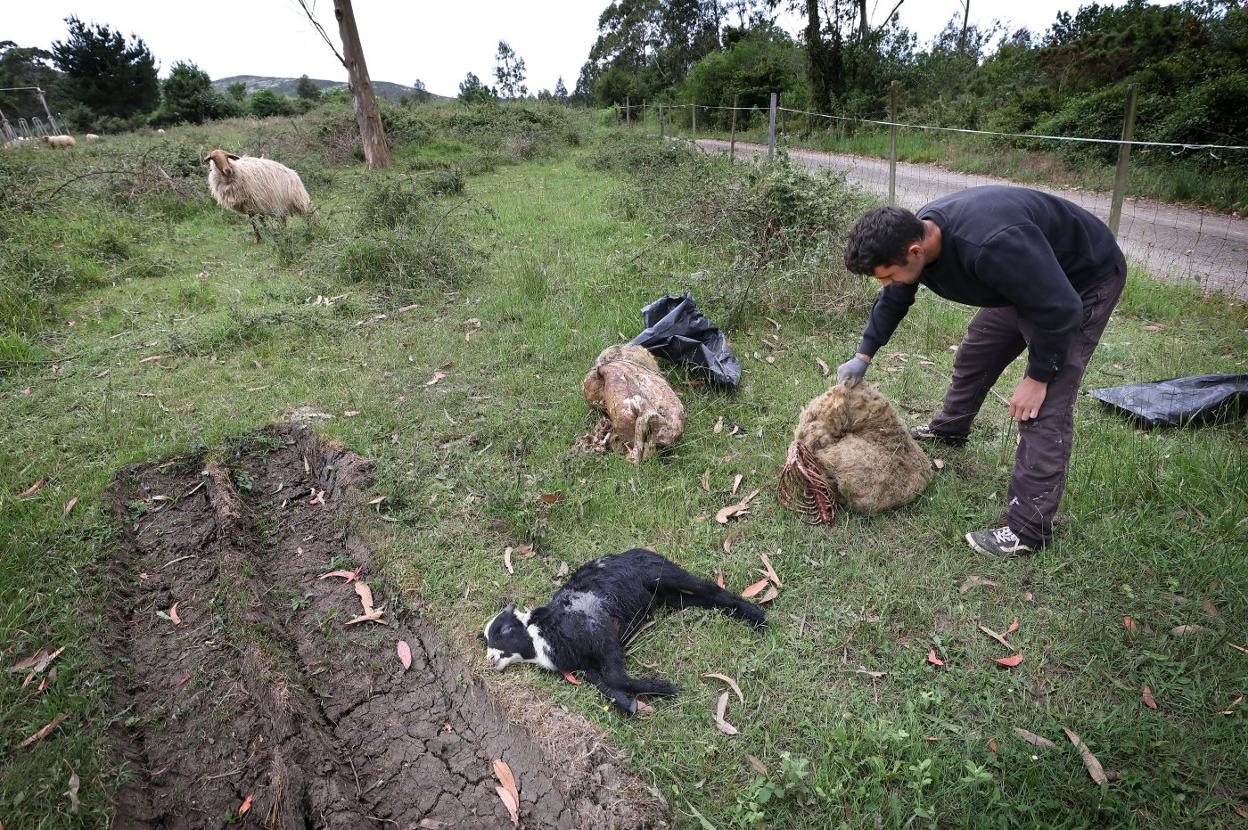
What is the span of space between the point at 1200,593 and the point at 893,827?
180 centimetres

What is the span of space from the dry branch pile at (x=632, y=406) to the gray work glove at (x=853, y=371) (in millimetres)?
1017

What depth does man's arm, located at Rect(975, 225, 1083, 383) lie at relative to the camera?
2.18m

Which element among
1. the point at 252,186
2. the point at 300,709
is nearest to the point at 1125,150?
the point at 300,709

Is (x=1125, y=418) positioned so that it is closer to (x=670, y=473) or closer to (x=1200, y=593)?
(x=1200, y=593)

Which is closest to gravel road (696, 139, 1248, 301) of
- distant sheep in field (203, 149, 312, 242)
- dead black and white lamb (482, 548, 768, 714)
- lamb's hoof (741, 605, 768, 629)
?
lamb's hoof (741, 605, 768, 629)

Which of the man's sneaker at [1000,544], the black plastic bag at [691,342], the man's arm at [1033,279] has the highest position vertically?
the man's arm at [1033,279]

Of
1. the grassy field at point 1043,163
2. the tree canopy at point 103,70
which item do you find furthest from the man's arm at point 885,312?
the tree canopy at point 103,70

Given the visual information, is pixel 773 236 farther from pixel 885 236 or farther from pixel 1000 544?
pixel 1000 544

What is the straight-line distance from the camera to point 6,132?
66.8ft

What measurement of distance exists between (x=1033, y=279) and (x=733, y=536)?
1680 millimetres

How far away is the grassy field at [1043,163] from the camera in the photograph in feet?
26.4

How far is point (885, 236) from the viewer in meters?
2.31

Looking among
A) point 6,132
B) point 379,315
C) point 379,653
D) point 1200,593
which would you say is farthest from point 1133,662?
point 6,132

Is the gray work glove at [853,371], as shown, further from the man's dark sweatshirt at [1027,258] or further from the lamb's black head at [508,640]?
the lamb's black head at [508,640]
